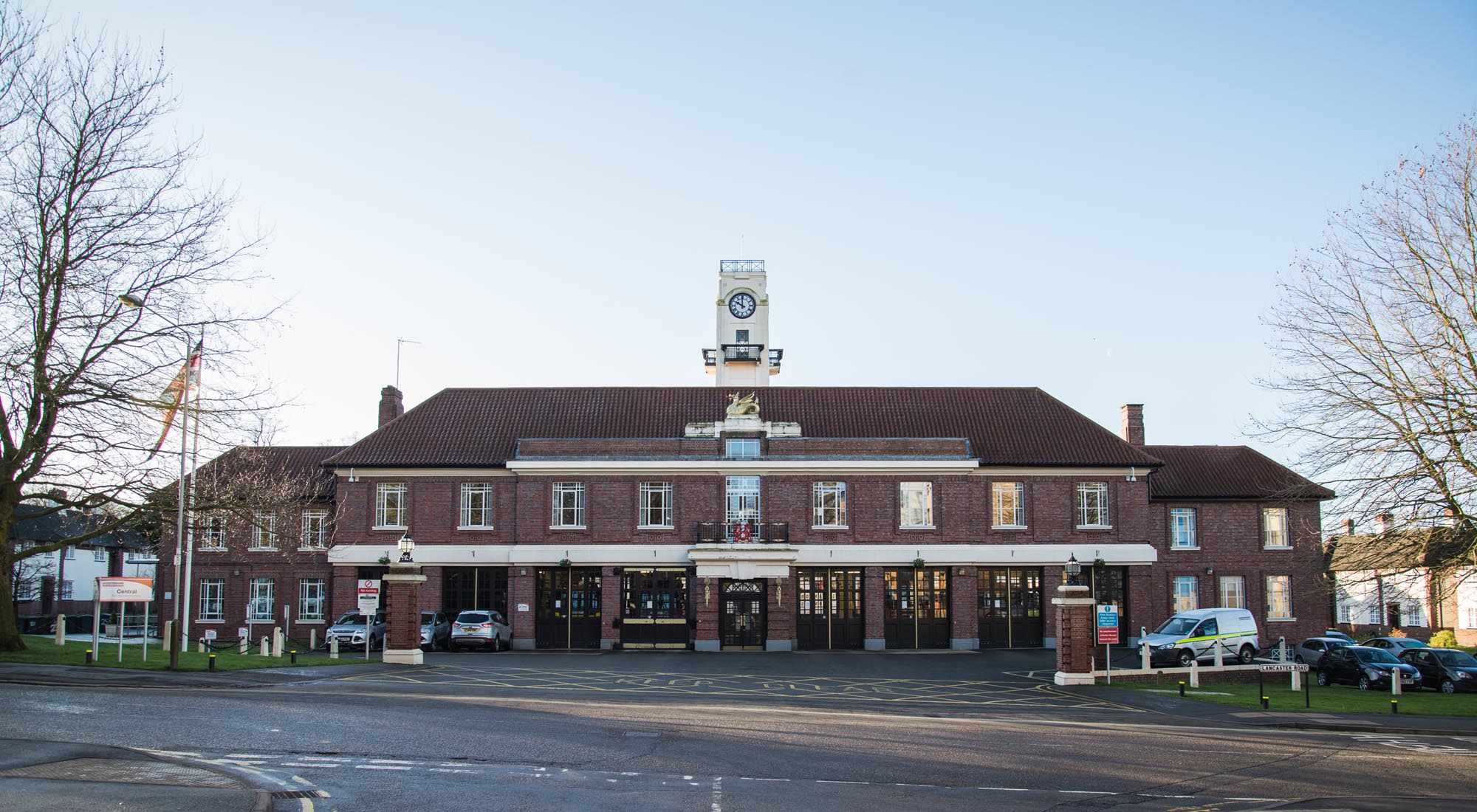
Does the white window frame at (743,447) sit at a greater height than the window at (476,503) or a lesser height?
greater

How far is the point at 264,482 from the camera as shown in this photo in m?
29.9

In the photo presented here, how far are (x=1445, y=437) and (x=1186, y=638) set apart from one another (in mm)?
13910

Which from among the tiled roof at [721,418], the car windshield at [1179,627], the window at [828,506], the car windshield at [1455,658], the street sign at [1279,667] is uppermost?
the tiled roof at [721,418]

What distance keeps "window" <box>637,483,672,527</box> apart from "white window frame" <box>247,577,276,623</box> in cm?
1571

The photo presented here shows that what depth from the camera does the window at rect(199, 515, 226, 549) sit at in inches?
1063

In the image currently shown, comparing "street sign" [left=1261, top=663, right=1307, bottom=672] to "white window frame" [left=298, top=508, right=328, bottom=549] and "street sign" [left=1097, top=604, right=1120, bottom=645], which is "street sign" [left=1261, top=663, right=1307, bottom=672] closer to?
"street sign" [left=1097, top=604, right=1120, bottom=645]

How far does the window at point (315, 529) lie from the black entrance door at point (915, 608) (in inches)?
900

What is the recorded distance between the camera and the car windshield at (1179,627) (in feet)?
115

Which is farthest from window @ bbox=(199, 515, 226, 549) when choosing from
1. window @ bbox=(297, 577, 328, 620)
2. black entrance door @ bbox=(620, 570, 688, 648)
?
black entrance door @ bbox=(620, 570, 688, 648)

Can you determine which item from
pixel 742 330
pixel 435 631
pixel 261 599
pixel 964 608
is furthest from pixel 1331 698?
pixel 742 330

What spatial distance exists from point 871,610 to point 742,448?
315 inches

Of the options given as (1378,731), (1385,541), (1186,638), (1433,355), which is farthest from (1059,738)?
(1186,638)

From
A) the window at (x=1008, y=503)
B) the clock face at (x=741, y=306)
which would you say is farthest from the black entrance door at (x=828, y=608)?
the clock face at (x=741, y=306)

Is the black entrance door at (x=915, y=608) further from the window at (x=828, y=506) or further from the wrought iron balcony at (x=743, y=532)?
the wrought iron balcony at (x=743, y=532)
